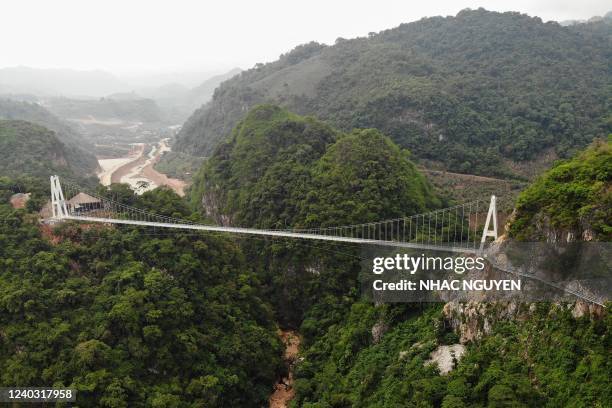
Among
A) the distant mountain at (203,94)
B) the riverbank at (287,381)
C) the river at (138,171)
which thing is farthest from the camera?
the distant mountain at (203,94)

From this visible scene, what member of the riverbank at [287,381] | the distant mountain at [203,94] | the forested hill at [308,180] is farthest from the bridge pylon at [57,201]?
the distant mountain at [203,94]

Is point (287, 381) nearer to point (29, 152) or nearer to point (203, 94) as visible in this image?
point (29, 152)

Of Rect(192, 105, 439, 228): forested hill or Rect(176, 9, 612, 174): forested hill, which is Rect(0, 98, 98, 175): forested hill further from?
Rect(192, 105, 439, 228): forested hill

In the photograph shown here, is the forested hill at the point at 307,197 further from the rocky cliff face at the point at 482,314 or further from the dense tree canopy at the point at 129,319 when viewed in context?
the rocky cliff face at the point at 482,314

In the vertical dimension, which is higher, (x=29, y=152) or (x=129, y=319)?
(x=29, y=152)

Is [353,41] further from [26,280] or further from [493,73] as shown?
[26,280]

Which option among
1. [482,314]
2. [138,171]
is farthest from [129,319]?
[138,171]
